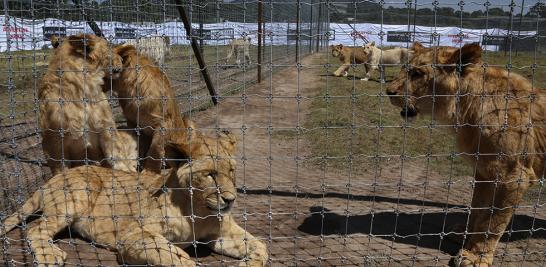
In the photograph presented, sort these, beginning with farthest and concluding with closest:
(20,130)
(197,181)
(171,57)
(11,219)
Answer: (171,57) < (20,130) < (11,219) < (197,181)

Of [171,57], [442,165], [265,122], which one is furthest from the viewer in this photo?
[171,57]

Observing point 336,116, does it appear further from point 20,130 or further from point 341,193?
point 20,130

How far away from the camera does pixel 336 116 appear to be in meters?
11.4

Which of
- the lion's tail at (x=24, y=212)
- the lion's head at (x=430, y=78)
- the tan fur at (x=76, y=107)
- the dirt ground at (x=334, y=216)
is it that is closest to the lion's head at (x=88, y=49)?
the tan fur at (x=76, y=107)

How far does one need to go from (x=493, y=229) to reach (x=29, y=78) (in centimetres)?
1152

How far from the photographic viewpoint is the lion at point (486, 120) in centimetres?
421

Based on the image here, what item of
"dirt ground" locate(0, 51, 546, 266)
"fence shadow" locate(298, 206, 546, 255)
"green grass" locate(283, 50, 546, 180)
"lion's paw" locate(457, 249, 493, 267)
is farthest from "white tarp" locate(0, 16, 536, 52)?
"lion's paw" locate(457, 249, 493, 267)

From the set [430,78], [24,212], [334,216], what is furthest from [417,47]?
[24,212]

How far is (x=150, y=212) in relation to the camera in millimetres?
4172

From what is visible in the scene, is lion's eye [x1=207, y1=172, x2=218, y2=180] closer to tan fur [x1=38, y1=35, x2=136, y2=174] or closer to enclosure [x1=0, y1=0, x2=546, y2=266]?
enclosure [x1=0, y1=0, x2=546, y2=266]

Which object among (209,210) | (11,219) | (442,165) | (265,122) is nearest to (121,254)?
(209,210)

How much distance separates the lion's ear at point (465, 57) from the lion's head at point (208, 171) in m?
2.05

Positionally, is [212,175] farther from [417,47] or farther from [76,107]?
[76,107]

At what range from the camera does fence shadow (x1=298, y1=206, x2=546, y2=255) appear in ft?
15.8
